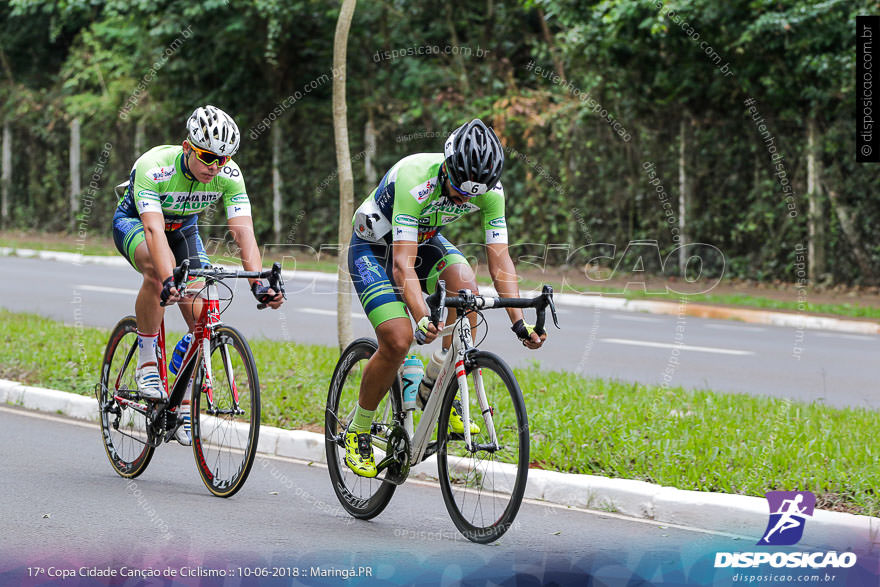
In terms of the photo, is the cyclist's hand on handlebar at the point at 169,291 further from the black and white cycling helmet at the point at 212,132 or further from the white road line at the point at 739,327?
the white road line at the point at 739,327

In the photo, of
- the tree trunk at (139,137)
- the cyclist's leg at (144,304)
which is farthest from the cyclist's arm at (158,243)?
the tree trunk at (139,137)

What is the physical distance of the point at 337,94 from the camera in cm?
891

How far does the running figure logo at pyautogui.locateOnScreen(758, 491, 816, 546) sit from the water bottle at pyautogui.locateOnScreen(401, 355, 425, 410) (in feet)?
6.04

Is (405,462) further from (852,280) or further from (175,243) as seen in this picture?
(852,280)

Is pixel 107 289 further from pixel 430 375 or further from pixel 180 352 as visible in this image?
pixel 430 375

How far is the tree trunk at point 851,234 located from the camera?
17.8 m

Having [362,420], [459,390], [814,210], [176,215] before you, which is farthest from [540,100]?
[459,390]

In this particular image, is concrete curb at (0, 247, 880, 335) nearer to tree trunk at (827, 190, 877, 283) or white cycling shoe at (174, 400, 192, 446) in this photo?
tree trunk at (827, 190, 877, 283)

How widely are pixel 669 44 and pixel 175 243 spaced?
13141mm

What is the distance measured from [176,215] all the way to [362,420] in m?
1.76

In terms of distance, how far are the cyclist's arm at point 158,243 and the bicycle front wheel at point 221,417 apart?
439 mm

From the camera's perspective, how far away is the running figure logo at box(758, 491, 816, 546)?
215 inches

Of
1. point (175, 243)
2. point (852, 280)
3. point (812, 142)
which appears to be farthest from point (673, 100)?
point (175, 243)

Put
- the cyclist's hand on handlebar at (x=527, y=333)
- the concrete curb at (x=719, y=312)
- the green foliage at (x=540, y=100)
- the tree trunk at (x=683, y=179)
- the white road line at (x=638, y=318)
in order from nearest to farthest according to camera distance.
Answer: the cyclist's hand on handlebar at (x=527, y=333)
the concrete curb at (x=719, y=312)
the white road line at (x=638, y=318)
the green foliage at (x=540, y=100)
the tree trunk at (x=683, y=179)
